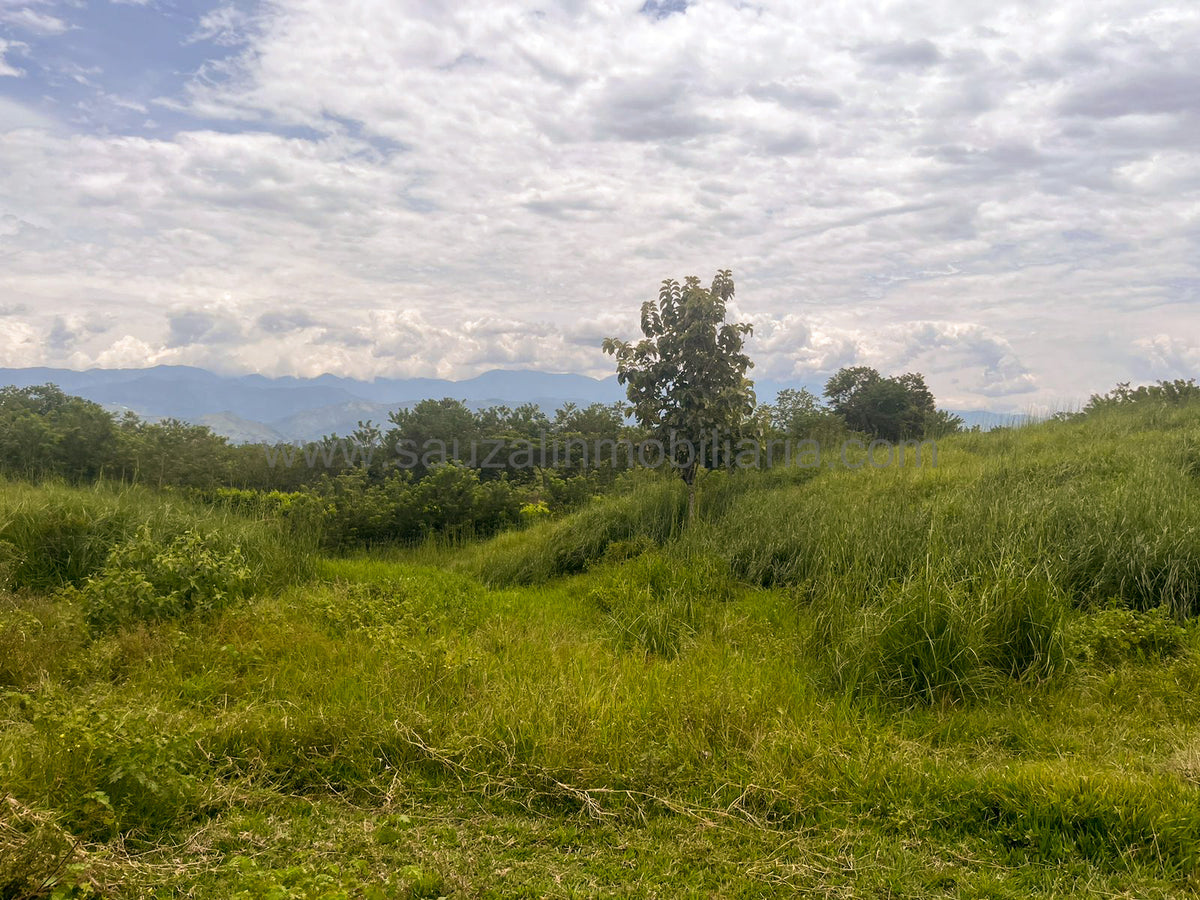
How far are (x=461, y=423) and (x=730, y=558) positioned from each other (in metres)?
10.5

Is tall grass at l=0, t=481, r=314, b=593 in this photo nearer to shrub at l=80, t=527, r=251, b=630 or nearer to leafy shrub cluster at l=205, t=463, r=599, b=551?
shrub at l=80, t=527, r=251, b=630

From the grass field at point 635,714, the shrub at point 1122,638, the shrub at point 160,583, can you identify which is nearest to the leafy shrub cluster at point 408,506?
the grass field at point 635,714

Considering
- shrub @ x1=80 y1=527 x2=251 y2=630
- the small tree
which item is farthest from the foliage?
shrub @ x1=80 y1=527 x2=251 y2=630

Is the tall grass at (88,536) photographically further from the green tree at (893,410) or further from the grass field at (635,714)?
the green tree at (893,410)

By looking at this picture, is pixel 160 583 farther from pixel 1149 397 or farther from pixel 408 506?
pixel 1149 397

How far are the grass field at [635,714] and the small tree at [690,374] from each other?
219 cm

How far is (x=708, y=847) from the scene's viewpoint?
3.31 meters

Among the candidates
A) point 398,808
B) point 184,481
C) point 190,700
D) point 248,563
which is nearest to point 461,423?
point 184,481

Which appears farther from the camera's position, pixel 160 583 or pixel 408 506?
A: pixel 408 506

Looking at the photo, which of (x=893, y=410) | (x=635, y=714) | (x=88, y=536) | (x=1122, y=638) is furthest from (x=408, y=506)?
(x=893, y=410)

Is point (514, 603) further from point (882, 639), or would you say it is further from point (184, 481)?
point (184, 481)

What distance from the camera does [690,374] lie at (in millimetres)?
10461

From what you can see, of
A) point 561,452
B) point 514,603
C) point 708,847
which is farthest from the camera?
point 561,452

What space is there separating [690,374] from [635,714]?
22.1ft
